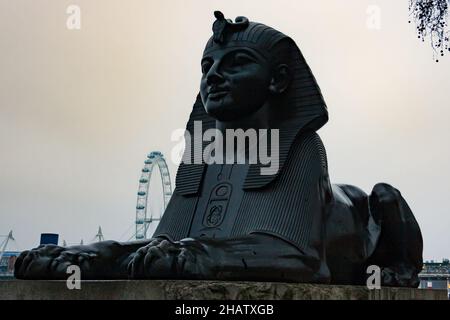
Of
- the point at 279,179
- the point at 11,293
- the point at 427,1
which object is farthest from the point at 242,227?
the point at 427,1

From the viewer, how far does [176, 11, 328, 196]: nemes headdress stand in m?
5.40

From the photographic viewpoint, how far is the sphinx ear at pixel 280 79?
5518mm

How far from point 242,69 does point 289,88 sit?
21.3 inches

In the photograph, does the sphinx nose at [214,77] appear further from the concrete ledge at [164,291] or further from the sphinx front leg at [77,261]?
the concrete ledge at [164,291]

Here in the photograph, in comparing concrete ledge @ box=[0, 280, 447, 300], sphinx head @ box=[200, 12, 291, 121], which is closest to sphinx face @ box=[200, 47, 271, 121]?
sphinx head @ box=[200, 12, 291, 121]

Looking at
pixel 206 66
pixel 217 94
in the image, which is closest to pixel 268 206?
pixel 217 94

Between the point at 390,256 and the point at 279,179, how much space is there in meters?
1.68

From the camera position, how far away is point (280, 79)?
5555 millimetres

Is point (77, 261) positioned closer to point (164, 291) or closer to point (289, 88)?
point (164, 291)

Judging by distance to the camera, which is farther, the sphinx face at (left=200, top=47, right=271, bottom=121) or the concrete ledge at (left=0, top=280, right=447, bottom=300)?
the sphinx face at (left=200, top=47, right=271, bottom=121)

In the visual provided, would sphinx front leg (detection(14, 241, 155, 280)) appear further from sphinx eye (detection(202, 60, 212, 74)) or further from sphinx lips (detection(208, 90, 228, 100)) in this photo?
sphinx eye (detection(202, 60, 212, 74))

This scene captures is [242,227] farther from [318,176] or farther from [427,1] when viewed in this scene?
[427,1]

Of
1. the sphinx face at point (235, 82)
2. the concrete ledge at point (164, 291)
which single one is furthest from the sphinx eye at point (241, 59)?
the concrete ledge at point (164, 291)

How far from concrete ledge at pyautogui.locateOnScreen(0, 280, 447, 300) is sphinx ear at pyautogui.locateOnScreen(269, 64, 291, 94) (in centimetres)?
194
